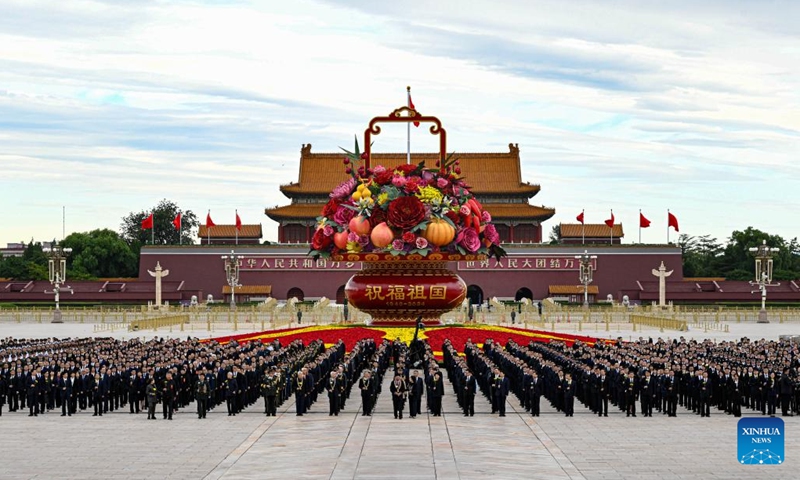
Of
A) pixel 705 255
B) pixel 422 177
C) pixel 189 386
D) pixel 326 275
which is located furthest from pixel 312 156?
pixel 189 386

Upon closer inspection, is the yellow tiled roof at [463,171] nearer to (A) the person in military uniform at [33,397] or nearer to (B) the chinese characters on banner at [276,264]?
(B) the chinese characters on banner at [276,264]

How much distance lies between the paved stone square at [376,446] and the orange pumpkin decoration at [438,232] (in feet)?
21.8

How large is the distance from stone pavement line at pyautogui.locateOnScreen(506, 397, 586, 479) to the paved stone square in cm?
2

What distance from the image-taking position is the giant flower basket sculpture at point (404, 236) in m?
28.9

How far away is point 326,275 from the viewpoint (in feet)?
265

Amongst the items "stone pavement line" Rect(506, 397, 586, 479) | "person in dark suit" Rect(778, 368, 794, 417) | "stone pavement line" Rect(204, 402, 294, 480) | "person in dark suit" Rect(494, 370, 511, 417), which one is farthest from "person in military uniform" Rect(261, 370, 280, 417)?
"person in dark suit" Rect(778, 368, 794, 417)

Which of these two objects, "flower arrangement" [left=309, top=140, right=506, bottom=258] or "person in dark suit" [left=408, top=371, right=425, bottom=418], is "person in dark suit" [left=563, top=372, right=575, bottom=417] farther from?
"flower arrangement" [left=309, top=140, right=506, bottom=258]

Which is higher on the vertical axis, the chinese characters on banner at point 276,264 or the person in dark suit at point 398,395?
the chinese characters on banner at point 276,264

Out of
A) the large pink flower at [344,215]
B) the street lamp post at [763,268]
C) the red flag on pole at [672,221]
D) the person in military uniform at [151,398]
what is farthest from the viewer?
the red flag on pole at [672,221]

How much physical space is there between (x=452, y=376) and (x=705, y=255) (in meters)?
85.4

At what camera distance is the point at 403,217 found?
28.8m

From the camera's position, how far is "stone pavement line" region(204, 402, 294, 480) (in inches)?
625

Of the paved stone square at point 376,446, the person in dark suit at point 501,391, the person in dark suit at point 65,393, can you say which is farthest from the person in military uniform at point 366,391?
the person in dark suit at point 65,393

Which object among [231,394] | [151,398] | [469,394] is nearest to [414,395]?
[469,394]
